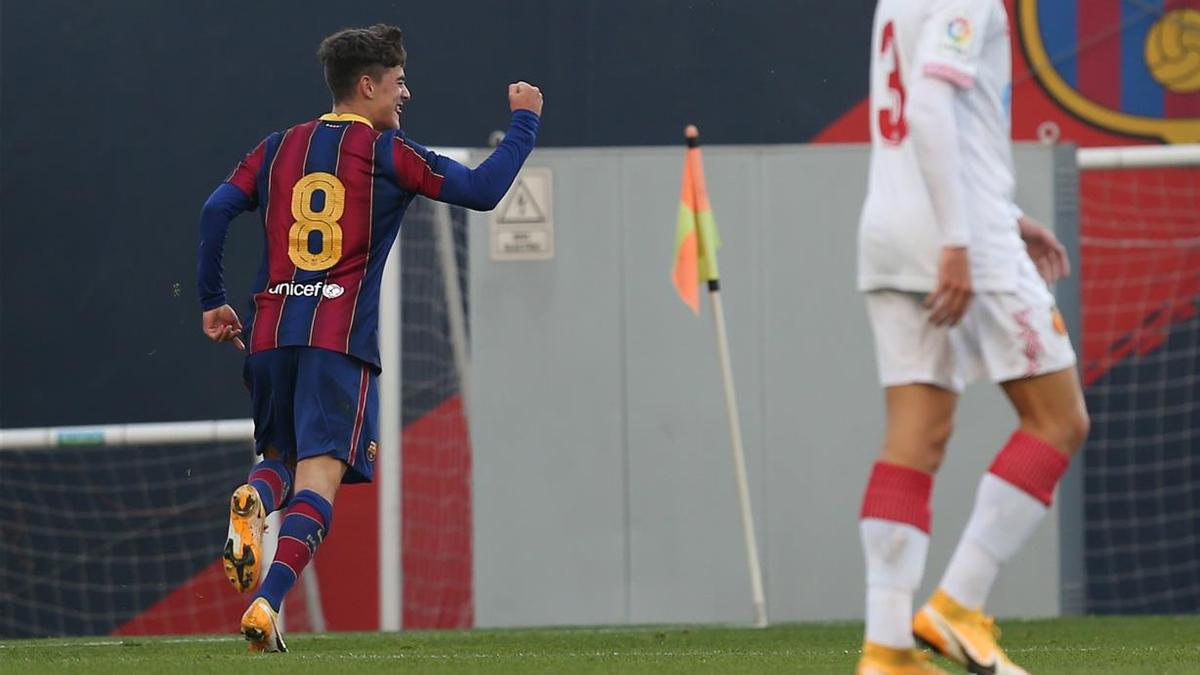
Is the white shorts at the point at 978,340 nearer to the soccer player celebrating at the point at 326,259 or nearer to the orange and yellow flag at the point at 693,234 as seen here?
the soccer player celebrating at the point at 326,259

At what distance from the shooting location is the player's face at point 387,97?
5578 millimetres

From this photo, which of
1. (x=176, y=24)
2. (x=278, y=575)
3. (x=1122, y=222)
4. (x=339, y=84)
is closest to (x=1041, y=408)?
(x=278, y=575)

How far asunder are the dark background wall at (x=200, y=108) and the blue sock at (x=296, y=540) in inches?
161

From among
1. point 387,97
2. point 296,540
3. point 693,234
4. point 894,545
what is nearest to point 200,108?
point 693,234

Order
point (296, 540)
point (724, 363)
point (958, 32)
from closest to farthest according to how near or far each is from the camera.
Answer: point (958, 32), point (296, 540), point (724, 363)

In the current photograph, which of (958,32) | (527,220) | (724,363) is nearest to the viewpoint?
(958,32)

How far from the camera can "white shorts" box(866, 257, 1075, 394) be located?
377 centimetres

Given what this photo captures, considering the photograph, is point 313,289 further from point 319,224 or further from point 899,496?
point 899,496

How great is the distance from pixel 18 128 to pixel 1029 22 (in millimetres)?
4533

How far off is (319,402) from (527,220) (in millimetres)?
3248

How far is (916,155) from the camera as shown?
3.75m

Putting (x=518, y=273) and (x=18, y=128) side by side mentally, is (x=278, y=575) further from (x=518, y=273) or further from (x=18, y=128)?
(x=18, y=128)

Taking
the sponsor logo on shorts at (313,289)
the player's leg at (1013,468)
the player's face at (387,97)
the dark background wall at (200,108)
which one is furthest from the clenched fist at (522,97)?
the dark background wall at (200,108)

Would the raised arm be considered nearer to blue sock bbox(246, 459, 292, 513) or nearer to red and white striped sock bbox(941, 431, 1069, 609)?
blue sock bbox(246, 459, 292, 513)
